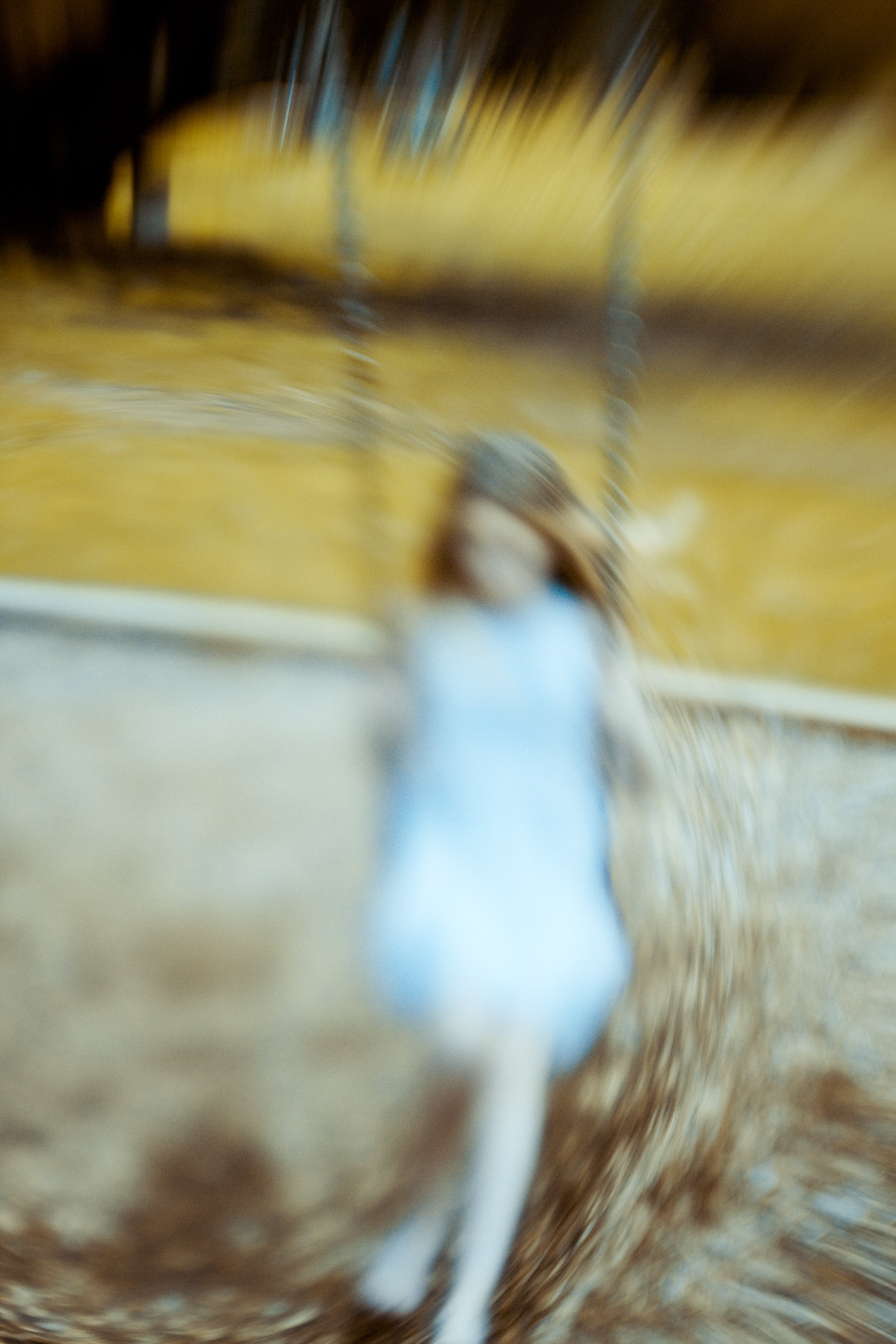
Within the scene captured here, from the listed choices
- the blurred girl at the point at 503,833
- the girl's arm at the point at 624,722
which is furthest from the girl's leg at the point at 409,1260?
the girl's arm at the point at 624,722

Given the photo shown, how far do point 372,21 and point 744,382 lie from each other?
0.57 ft

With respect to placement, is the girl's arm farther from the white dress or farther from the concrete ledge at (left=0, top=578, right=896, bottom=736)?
the concrete ledge at (left=0, top=578, right=896, bottom=736)

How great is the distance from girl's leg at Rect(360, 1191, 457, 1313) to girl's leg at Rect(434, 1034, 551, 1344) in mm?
11

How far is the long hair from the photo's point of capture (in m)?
0.29

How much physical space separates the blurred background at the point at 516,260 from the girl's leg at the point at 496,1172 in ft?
0.67

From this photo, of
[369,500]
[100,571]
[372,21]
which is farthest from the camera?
[100,571]

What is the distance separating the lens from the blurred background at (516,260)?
26 cm

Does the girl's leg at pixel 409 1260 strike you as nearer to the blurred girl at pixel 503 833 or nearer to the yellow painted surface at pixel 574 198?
the blurred girl at pixel 503 833

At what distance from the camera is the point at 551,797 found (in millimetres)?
396

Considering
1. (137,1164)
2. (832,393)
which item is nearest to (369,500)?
(832,393)

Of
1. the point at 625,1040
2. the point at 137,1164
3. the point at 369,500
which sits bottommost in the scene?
the point at 137,1164

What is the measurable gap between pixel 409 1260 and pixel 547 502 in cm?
30

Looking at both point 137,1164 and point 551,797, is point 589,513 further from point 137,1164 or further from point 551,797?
point 137,1164

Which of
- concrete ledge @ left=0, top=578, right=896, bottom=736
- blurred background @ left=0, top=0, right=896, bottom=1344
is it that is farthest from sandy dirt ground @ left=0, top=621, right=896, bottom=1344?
concrete ledge @ left=0, top=578, right=896, bottom=736
